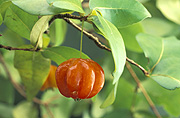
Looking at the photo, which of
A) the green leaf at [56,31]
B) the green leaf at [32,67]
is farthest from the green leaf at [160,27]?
the green leaf at [32,67]

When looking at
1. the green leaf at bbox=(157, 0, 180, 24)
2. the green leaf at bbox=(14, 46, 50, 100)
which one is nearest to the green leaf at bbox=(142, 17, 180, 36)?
the green leaf at bbox=(157, 0, 180, 24)

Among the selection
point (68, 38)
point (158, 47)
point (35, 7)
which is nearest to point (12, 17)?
point (35, 7)

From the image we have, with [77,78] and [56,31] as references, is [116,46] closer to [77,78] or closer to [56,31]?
[77,78]

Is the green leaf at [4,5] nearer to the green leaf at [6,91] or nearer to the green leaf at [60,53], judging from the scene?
the green leaf at [60,53]

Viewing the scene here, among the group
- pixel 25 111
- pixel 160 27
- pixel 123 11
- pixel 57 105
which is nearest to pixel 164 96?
pixel 160 27

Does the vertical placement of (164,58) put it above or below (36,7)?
below

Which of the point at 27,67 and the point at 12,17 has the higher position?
the point at 12,17

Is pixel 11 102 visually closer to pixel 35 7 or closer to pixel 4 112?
pixel 4 112
